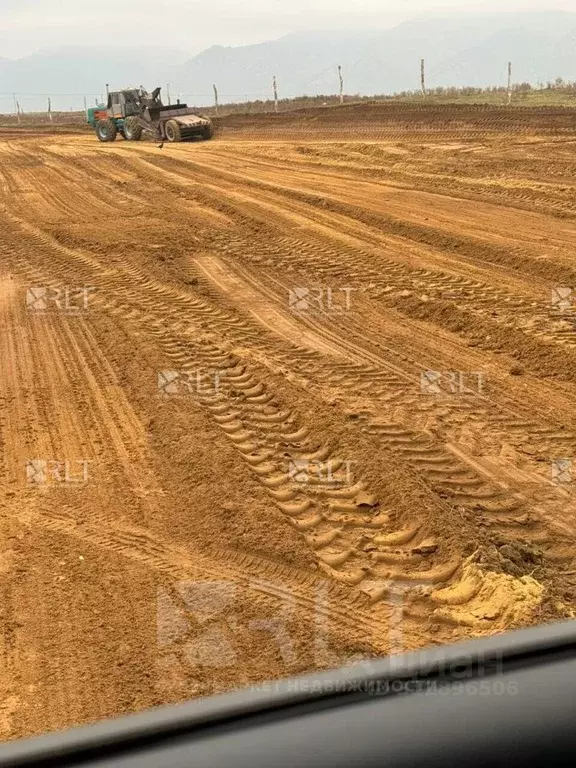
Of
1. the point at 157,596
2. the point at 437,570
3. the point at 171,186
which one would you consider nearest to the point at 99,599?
the point at 157,596

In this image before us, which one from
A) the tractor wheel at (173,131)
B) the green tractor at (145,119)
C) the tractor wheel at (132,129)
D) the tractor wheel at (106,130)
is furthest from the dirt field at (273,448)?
the tractor wheel at (106,130)

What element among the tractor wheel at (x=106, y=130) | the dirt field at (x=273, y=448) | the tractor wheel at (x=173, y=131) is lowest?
the dirt field at (x=273, y=448)

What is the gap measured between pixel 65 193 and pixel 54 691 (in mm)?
15133

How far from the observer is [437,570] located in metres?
4.04

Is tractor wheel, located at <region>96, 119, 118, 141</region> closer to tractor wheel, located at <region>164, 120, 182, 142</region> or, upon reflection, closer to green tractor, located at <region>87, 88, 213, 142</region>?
green tractor, located at <region>87, 88, 213, 142</region>

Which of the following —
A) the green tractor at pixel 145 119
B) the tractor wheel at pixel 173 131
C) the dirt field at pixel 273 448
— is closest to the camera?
the dirt field at pixel 273 448

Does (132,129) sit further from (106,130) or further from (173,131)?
(173,131)

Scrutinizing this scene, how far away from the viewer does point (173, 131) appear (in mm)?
28359

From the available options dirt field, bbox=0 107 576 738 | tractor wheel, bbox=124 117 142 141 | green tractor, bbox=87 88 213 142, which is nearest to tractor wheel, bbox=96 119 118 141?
green tractor, bbox=87 88 213 142

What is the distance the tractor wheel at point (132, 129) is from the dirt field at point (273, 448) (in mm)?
19137

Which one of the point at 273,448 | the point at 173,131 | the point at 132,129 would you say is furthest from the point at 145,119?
the point at 273,448

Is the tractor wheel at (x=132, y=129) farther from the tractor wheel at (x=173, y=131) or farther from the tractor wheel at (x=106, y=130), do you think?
the tractor wheel at (x=173, y=131)

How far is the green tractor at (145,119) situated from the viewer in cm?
2847

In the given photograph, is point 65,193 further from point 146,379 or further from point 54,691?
point 54,691
